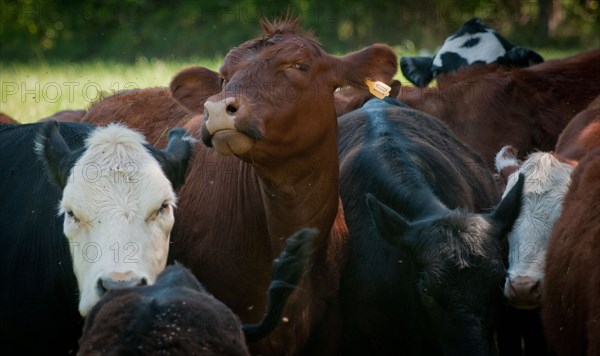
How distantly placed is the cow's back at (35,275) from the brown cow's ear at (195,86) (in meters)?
0.84

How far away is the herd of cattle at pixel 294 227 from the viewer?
5.23 metres

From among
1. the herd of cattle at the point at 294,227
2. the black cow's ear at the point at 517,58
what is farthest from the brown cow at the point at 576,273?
the black cow's ear at the point at 517,58

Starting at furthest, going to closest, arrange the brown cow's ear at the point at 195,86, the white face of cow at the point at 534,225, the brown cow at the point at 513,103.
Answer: the brown cow at the point at 513,103 → the brown cow's ear at the point at 195,86 → the white face of cow at the point at 534,225

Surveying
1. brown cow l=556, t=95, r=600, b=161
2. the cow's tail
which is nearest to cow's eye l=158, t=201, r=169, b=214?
the cow's tail

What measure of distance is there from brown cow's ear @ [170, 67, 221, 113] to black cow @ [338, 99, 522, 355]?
3.68ft

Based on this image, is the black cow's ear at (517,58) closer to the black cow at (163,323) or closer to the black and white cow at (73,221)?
the black and white cow at (73,221)

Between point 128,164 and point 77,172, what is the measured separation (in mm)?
270

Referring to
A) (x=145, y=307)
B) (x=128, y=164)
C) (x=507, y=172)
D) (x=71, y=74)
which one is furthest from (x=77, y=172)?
(x=71, y=74)

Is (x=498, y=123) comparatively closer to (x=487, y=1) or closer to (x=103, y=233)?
(x=103, y=233)

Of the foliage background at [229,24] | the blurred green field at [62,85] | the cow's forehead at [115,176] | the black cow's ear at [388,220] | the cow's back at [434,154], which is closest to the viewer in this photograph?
the cow's forehead at [115,176]

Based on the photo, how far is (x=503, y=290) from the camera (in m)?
5.52

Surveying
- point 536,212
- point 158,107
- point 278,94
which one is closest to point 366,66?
point 278,94

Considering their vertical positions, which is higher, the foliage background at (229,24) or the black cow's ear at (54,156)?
the black cow's ear at (54,156)

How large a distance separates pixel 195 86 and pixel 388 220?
158cm
